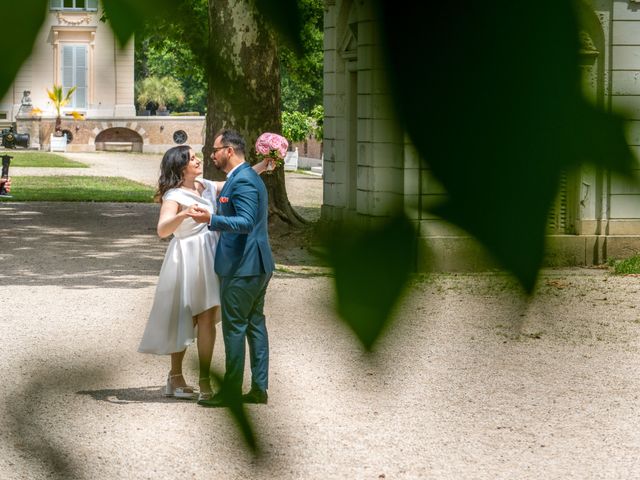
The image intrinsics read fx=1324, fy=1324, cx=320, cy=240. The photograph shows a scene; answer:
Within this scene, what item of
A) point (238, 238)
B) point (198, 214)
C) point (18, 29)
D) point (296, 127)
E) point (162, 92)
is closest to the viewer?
point (18, 29)

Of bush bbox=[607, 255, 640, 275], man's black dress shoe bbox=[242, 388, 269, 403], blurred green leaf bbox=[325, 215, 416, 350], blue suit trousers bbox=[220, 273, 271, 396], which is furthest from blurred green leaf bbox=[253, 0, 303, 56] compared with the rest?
blue suit trousers bbox=[220, 273, 271, 396]

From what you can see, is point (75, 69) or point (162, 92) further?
point (162, 92)

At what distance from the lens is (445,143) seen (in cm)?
60

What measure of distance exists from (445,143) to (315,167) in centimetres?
32

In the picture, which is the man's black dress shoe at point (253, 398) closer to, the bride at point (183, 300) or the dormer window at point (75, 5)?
the bride at point (183, 300)

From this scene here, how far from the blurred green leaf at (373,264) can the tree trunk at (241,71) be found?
81mm

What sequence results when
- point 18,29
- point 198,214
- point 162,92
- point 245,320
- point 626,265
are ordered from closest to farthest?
point 18,29, point 162,92, point 626,265, point 198,214, point 245,320

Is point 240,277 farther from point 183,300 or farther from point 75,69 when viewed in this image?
point 75,69

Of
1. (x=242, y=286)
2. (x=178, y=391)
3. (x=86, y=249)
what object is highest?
(x=86, y=249)

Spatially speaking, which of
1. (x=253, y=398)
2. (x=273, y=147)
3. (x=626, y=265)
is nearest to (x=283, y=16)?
(x=273, y=147)

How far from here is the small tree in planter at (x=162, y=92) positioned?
0.70 meters

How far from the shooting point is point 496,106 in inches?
23.3

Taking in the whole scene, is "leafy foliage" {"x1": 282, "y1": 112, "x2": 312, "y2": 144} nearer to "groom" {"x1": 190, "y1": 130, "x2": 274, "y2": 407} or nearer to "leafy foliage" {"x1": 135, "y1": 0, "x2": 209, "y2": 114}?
"leafy foliage" {"x1": 135, "y1": 0, "x2": 209, "y2": 114}

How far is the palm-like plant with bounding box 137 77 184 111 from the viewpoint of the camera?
2.28 feet
